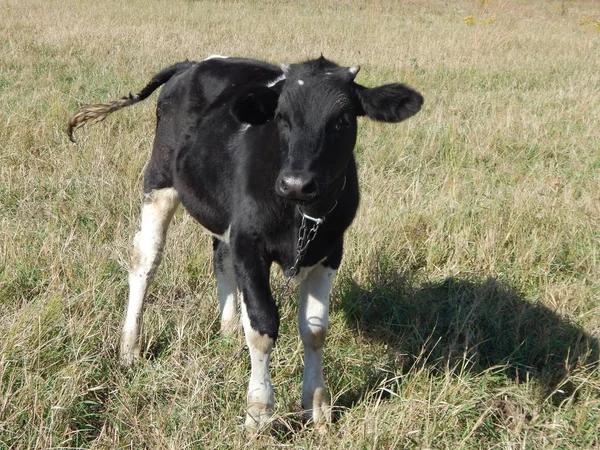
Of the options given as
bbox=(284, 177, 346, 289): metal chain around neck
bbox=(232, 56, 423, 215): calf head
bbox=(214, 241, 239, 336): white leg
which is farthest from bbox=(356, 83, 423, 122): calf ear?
bbox=(214, 241, 239, 336): white leg

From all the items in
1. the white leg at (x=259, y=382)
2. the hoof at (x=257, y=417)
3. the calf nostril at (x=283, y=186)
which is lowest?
the hoof at (x=257, y=417)

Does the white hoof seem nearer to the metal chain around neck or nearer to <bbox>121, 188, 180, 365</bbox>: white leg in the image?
<bbox>121, 188, 180, 365</bbox>: white leg

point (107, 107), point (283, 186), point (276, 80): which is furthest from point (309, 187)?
point (107, 107)

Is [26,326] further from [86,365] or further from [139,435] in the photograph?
[139,435]

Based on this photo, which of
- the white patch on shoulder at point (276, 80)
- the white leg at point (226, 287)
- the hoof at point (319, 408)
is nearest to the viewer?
the hoof at point (319, 408)

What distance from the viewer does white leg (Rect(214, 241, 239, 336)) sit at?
12.2 feet

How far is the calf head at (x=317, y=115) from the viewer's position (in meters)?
2.64

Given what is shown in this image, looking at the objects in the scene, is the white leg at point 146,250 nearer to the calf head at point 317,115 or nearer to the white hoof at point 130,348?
the white hoof at point 130,348

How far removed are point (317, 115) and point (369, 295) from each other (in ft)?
5.00

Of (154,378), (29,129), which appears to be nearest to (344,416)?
(154,378)

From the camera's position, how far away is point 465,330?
3699mm

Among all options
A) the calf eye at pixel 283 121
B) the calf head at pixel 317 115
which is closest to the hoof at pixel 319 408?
the calf head at pixel 317 115

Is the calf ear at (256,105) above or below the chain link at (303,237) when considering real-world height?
above

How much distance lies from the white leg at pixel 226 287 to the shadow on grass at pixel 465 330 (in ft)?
2.07
